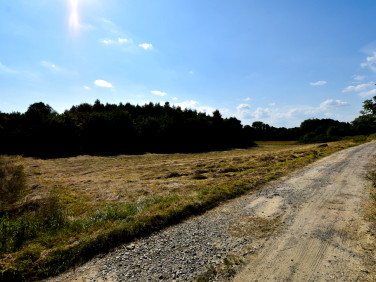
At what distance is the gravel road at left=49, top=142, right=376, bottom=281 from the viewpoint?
174 inches

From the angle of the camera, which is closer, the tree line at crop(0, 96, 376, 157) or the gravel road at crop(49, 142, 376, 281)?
the gravel road at crop(49, 142, 376, 281)

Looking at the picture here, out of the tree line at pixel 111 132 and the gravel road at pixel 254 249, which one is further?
the tree line at pixel 111 132

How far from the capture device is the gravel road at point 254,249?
443cm

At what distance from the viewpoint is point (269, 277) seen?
4250mm

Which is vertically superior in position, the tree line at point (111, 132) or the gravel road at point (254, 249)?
the tree line at point (111, 132)

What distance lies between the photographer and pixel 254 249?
5305 mm

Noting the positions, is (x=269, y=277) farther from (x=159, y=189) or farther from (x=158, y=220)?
(x=159, y=189)

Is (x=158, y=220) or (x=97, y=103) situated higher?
(x=97, y=103)

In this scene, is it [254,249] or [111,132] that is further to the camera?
[111,132]

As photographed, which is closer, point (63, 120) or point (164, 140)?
point (63, 120)

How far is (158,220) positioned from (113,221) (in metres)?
1.74

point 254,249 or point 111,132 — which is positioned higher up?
point 111,132

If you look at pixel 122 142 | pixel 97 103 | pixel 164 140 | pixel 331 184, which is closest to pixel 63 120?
pixel 122 142

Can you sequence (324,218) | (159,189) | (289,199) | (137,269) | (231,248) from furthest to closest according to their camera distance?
(159,189)
(289,199)
(324,218)
(231,248)
(137,269)
